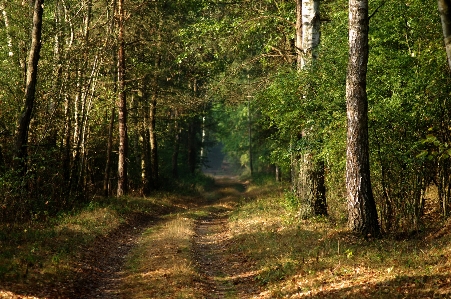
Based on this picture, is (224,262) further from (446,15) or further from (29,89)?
(29,89)

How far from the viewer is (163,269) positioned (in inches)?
463

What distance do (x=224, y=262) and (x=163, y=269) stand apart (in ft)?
7.79

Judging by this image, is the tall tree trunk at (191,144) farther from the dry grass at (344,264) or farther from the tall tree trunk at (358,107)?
the tall tree trunk at (358,107)

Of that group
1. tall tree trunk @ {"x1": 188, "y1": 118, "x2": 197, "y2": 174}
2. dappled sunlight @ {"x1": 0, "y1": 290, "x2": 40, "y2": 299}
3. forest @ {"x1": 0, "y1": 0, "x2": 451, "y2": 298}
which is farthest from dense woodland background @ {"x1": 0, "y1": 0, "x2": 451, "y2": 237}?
tall tree trunk @ {"x1": 188, "y1": 118, "x2": 197, "y2": 174}

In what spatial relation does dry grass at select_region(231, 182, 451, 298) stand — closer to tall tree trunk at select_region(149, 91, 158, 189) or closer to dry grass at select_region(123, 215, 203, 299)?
dry grass at select_region(123, 215, 203, 299)

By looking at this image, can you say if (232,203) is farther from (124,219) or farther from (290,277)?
(290,277)

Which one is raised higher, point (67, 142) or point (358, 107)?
point (358, 107)

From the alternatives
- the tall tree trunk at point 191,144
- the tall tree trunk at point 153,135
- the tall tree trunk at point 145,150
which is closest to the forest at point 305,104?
the tall tree trunk at point 153,135

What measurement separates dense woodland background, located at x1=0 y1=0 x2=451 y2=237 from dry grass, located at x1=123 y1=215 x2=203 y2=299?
4080 millimetres

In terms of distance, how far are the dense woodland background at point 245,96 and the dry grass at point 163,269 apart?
161 inches

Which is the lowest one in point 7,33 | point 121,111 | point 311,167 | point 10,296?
point 10,296

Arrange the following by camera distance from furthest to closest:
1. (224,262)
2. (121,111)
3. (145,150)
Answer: (145,150) → (121,111) → (224,262)

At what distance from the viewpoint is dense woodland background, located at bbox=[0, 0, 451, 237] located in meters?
12.5

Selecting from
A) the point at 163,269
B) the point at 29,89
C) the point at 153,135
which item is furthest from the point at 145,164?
the point at 163,269
